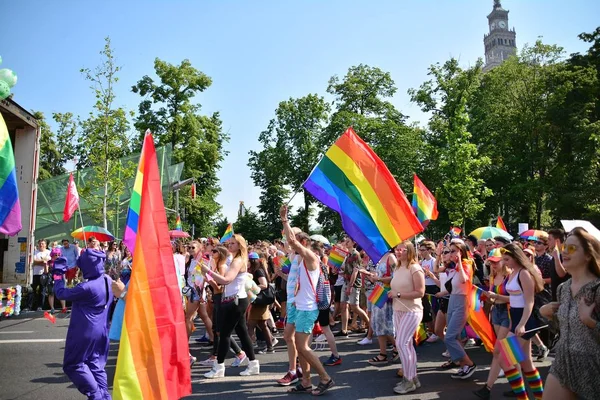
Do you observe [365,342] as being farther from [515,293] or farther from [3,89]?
[3,89]

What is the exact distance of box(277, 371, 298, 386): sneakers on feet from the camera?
688 centimetres

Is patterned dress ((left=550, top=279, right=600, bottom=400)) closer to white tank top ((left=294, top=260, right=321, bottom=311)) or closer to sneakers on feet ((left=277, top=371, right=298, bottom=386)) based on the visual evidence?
white tank top ((left=294, top=260, right=321, bottom=311))

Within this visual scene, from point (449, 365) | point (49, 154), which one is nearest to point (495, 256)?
point (449, 365)

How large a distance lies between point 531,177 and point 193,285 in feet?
107

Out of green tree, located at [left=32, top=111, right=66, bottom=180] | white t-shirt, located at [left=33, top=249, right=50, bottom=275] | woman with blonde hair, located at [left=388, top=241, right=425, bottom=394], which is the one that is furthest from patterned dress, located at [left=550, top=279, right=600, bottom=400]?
green tree, located at [left=32, top=111, right=66, bottom=180]

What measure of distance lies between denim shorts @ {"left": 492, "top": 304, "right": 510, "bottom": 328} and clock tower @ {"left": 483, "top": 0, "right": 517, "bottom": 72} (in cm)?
15930

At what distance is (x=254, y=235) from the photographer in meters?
49.4

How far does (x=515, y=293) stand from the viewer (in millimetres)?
5926

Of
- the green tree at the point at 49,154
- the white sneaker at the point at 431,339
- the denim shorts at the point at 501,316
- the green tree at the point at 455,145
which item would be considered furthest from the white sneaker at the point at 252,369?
the green tree at the point at 49,154

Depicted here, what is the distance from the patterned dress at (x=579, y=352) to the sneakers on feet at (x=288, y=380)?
3966 mm

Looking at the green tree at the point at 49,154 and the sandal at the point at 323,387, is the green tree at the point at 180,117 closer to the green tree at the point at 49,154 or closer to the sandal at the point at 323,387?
the green tree at the point at 49,154

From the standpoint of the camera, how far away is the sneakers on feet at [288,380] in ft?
22.6

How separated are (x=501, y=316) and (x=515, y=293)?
65 cm

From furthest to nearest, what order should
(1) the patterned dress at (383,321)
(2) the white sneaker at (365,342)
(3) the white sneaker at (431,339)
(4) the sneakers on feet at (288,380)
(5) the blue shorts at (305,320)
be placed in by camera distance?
(3) the white sneaker at (431,339) → (2) the white sneaker at (365,342) → (1) the patterned dress at (383,321) → (4) the sneakers on feet at (288,380) → (5) the blue shorts at (305,320)
